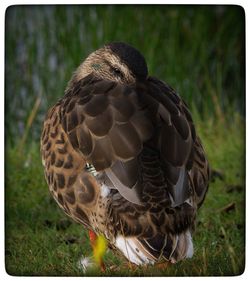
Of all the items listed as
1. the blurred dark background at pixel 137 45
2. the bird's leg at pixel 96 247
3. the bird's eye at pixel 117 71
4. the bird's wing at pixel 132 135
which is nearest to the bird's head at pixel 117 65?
the bird's eye at pixel 117 71

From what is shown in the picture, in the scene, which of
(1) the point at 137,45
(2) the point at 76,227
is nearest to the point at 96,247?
(2) the point at 76,227

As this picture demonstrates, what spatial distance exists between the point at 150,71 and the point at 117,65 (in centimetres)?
210

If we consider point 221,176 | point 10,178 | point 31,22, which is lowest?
point 221,176

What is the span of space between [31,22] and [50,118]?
6.19 ft

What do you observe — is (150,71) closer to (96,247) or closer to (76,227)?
(76,227)

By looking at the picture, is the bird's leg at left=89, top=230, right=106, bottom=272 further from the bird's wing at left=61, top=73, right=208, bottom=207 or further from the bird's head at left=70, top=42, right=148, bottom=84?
the bird's head at left=70, top=42, right=148, bottom=84

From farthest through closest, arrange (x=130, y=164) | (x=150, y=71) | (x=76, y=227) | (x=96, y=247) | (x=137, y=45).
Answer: (x=137, y=45) → (x=150, y=71) → (x=76, y=227) → (x=96, y=247) → (x=130, y=164)

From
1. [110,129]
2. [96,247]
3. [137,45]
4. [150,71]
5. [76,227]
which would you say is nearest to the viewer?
[110,129]

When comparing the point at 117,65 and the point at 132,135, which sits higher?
the point at 117,65

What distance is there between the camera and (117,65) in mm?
4996

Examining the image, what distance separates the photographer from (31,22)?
648 cm

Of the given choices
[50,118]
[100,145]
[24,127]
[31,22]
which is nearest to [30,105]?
[24,127]

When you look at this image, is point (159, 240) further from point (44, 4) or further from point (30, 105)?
point (30, 105)

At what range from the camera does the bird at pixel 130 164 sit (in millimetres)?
4230
